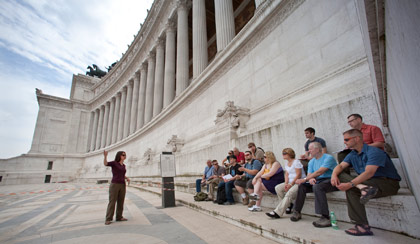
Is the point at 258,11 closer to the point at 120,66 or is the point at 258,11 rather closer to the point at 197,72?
the point at 197,72

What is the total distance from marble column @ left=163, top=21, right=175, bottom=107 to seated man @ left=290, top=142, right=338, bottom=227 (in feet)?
53.0

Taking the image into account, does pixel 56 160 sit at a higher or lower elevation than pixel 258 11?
lower

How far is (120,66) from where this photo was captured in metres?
39.0

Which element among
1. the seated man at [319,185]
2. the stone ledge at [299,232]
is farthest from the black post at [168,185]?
the seated man at [319,185]

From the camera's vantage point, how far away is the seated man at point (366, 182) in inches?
99.4

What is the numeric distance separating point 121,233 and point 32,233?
1.81 m

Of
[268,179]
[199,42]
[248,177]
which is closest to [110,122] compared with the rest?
[199,42]

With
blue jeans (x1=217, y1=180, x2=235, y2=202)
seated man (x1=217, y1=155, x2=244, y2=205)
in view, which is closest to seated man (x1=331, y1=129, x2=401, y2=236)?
seated man (x1=217, y1=155, x2=244, y2=205)

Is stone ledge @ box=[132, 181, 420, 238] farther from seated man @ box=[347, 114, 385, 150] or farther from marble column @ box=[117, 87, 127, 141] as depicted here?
marble column @ box=[117, 87, 127, 141]

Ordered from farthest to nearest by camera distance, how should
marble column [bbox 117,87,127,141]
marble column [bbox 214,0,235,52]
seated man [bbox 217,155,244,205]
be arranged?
marble column [bbox 117,87,127,141] → marble column [bbox 214,0,235,52] → seated man [bbox 217,155,244,205]

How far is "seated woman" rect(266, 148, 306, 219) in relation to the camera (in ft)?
11.7

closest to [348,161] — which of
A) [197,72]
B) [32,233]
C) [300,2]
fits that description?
[32,233]

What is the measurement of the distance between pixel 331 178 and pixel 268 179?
1.59 metres

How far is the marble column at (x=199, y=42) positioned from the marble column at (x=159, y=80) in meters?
8.26
